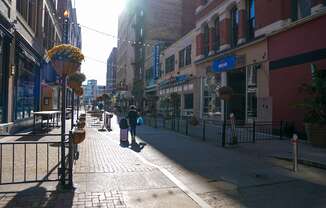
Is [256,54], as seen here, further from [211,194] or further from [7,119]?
[211,194]

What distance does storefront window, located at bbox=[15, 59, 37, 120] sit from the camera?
18181 mm

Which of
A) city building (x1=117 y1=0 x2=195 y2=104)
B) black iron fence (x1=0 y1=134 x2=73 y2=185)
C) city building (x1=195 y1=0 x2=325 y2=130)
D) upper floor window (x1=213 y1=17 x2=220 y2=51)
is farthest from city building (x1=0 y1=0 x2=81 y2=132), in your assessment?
city building (x1=117 y1=0 x2=195 y2=104)

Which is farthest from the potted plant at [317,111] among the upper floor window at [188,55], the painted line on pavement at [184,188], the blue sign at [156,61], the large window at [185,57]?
the blue sign at [156,61]

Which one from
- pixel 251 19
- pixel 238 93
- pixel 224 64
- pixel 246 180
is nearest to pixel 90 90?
pixel 224 64

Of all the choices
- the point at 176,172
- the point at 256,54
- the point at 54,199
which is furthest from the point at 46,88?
the point at 54,199

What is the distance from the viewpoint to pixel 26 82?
68.5 feet

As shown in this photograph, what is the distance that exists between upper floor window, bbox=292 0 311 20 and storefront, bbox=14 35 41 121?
14781 mm

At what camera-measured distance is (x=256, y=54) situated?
21469mm

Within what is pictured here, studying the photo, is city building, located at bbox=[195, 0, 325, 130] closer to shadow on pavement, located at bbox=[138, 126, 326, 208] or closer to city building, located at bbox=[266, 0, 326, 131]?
city building, located at bbox=[266, 0, 326, 131]

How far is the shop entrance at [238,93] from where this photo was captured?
24344 millimetres

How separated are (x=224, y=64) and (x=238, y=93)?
95.2 inches

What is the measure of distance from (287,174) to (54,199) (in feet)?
19.8

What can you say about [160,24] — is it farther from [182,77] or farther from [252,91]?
[252,91]

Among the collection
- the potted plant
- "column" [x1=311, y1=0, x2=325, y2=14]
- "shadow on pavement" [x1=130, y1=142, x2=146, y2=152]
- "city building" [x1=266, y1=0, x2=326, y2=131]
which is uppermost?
"column" [x1=311, y1=0, x2=325, y2=14]
